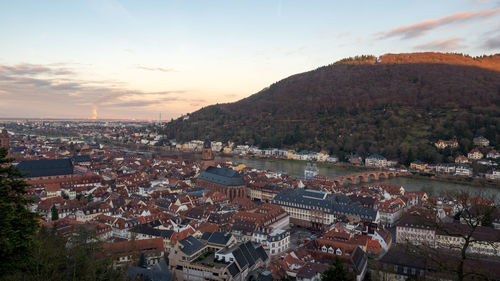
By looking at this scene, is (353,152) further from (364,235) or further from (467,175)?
(364,235)

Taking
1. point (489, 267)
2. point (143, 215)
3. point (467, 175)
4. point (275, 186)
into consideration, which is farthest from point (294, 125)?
point (489, 267)

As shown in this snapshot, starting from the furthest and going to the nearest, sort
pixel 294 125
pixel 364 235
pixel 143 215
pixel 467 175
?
pixel 294 125 → pixel 467 175 → pixel 143 215 → pixel 364 235

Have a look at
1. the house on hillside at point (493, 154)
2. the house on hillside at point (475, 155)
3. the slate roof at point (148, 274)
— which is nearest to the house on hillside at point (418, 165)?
the house on hillside at point (475, 155)

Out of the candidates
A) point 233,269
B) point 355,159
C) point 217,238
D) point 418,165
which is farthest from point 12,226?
point 355,159

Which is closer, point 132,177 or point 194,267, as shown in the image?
point 194,267

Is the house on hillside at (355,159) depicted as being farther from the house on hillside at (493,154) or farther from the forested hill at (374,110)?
the house on hillside at (493,154)

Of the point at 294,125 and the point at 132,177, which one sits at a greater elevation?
the point at 294,125

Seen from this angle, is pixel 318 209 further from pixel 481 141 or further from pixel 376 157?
pixel 481 141
